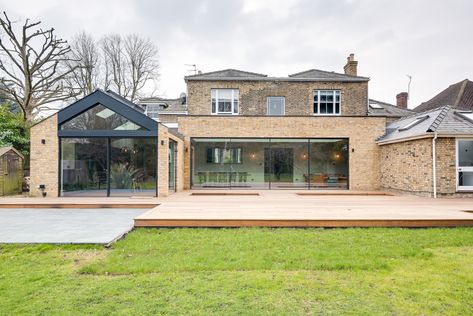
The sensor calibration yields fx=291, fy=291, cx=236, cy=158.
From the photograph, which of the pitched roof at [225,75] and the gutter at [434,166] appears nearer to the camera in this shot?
the gutter at [434,166]

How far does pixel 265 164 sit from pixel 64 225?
9477 mm

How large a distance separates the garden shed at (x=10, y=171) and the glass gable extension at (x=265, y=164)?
7.49m

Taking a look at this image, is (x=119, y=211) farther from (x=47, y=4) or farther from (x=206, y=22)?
(x=47, y=4)

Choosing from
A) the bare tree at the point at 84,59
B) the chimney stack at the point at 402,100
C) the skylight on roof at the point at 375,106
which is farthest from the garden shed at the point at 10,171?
the chimney stack at the point at 402,100

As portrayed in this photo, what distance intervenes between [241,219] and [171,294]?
3.35 meters

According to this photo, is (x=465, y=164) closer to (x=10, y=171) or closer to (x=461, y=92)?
(x=10, y=171)

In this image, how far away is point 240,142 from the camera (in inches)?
567

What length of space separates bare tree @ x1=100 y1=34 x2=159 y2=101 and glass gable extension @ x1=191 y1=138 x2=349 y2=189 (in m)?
16.1

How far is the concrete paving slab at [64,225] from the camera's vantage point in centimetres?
536

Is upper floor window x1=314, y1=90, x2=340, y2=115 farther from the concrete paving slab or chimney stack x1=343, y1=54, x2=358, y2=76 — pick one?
the concrete paving slab

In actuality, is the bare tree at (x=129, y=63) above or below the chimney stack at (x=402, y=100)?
above

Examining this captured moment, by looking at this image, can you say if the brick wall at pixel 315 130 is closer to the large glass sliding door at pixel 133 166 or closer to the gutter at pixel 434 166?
the large glass sliding door at pixel 133 166

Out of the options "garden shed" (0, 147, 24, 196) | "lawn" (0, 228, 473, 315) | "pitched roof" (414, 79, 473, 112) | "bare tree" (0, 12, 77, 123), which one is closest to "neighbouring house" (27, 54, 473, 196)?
"garden shed" (0, 147, 24, 196)

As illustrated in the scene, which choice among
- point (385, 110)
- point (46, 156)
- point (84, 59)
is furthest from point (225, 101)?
point (84, 59)
